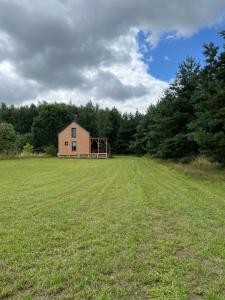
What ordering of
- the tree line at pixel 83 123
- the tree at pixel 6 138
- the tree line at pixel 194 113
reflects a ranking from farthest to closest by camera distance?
the tree line at pixel 83 123, the tree at pixel 6 138, the tree line at pixel 194 113

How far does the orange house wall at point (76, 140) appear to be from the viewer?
1849 inches

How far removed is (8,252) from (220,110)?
504 inches

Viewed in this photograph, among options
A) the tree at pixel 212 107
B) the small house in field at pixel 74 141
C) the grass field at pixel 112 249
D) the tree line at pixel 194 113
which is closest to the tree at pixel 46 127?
the small house in field at pixel 74 141

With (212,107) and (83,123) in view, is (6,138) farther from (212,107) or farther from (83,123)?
(212,107)

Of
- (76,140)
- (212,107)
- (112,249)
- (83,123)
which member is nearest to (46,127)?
(83,123)

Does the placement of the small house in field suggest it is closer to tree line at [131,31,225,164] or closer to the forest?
the forest

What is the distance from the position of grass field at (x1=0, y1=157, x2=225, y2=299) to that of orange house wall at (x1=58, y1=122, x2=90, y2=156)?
3894cm

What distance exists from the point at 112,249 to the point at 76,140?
43631mm

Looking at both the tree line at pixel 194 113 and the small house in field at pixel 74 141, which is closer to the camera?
the tree line at pixel 194 113

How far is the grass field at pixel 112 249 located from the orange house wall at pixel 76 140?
38939mm

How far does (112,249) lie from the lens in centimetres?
425

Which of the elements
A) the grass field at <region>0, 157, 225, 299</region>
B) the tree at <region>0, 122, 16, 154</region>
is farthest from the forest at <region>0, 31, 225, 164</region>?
the grass field at <region>0, 157, 225, 299</region>

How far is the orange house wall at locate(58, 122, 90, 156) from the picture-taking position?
46969mm

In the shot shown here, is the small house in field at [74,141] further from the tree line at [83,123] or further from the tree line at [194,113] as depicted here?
the tree line at [194,113]
